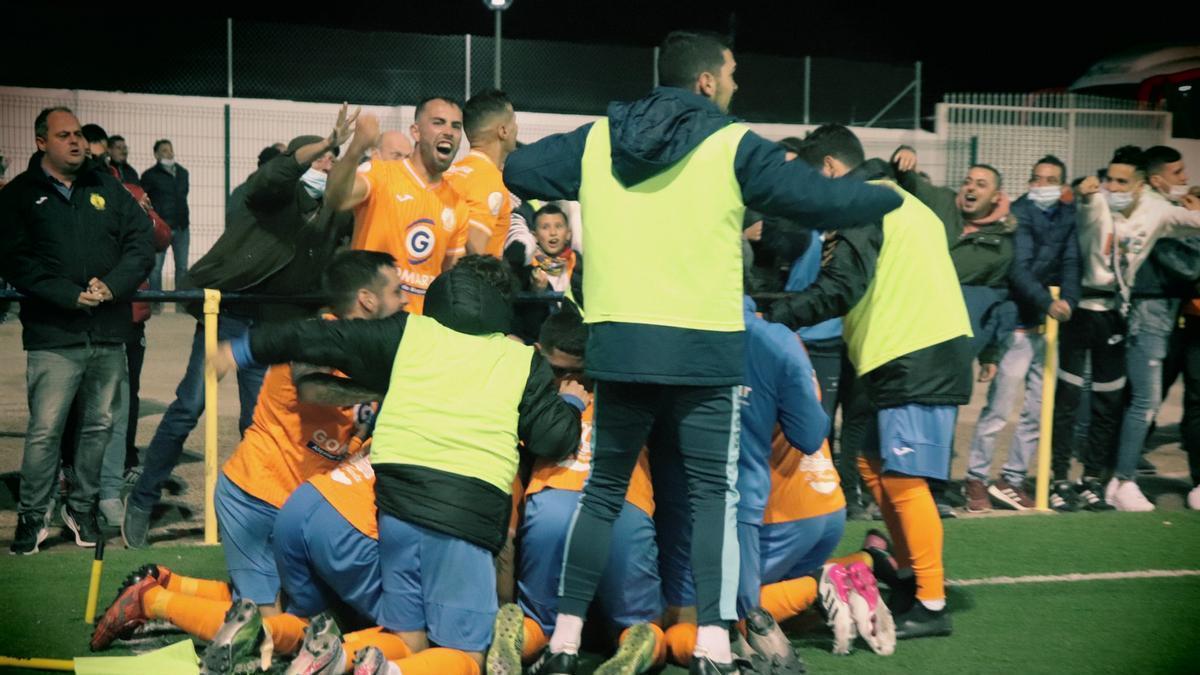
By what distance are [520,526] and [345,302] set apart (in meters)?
1.02

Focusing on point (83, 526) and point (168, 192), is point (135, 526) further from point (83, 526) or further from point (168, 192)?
point (168, 192)

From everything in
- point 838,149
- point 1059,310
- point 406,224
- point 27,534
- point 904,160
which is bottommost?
point 27,534

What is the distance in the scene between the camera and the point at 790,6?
1160 inches

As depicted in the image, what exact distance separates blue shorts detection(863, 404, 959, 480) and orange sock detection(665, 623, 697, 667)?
3.44 feet

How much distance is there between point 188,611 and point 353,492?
0.71m

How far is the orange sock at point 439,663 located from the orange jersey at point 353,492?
455mm

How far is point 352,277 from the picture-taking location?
16.0 ft

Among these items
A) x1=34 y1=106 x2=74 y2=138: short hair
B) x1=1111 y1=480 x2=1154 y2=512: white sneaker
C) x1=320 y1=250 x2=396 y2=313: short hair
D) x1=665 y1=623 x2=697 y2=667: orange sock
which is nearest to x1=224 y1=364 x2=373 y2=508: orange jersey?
x1=320 y1=250 x2=396 y2=313: short hair

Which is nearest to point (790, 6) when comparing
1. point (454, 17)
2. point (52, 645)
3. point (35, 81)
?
point (454, 17)

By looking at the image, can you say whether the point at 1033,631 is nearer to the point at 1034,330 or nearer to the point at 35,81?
the point at 1034,330

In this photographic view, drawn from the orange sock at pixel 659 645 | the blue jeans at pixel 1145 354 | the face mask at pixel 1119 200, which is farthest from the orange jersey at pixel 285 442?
the face mask at pixel 1119 200

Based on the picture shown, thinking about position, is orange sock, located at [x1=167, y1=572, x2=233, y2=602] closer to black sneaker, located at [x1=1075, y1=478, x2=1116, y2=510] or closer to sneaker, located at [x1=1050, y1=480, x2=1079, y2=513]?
sneaker, located at [x1=1050, y1=480, x2=1079, y2=513]

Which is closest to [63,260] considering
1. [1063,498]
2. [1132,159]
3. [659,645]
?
[659,645]

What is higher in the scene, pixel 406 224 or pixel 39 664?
pixel 406 224
